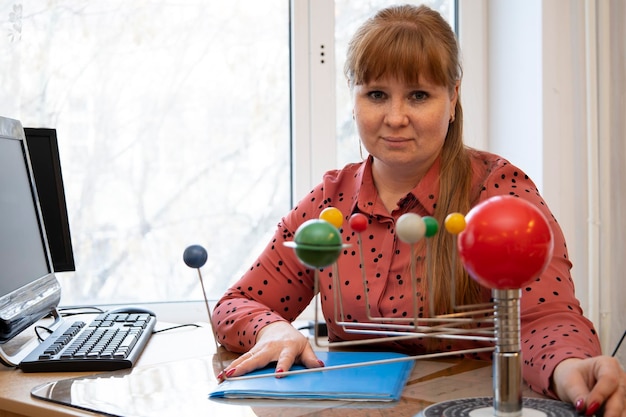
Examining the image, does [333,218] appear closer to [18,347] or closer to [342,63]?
[18,347]

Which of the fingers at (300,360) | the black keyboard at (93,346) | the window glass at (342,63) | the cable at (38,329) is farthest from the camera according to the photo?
the window glass at (342,63)

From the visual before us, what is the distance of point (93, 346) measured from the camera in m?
1.36

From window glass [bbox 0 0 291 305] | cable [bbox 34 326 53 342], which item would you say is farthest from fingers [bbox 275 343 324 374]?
window glass [bbox 0 0 291 305]

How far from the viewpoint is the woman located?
1219 mm

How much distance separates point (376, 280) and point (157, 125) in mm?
1200

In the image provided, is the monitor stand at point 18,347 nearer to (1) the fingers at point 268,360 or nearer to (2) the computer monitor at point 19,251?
(2) the computer monitor at point 19,251

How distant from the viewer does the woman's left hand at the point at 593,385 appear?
0.87m

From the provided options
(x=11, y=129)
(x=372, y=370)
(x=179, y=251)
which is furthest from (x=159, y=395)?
(x=179, y=251)

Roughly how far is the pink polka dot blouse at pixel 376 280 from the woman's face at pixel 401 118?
8cm

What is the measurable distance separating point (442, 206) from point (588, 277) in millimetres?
1095

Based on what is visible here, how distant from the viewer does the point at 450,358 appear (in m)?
1.27

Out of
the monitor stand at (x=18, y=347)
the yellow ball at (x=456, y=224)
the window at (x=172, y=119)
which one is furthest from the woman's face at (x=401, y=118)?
the window at (x=172, y=119)

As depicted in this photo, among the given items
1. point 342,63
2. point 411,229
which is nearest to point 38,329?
point 411,229

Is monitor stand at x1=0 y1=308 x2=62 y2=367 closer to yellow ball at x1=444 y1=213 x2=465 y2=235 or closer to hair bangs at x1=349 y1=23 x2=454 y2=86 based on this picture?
hair bangs at x1=349 y1=23 x2=454 y2=86
